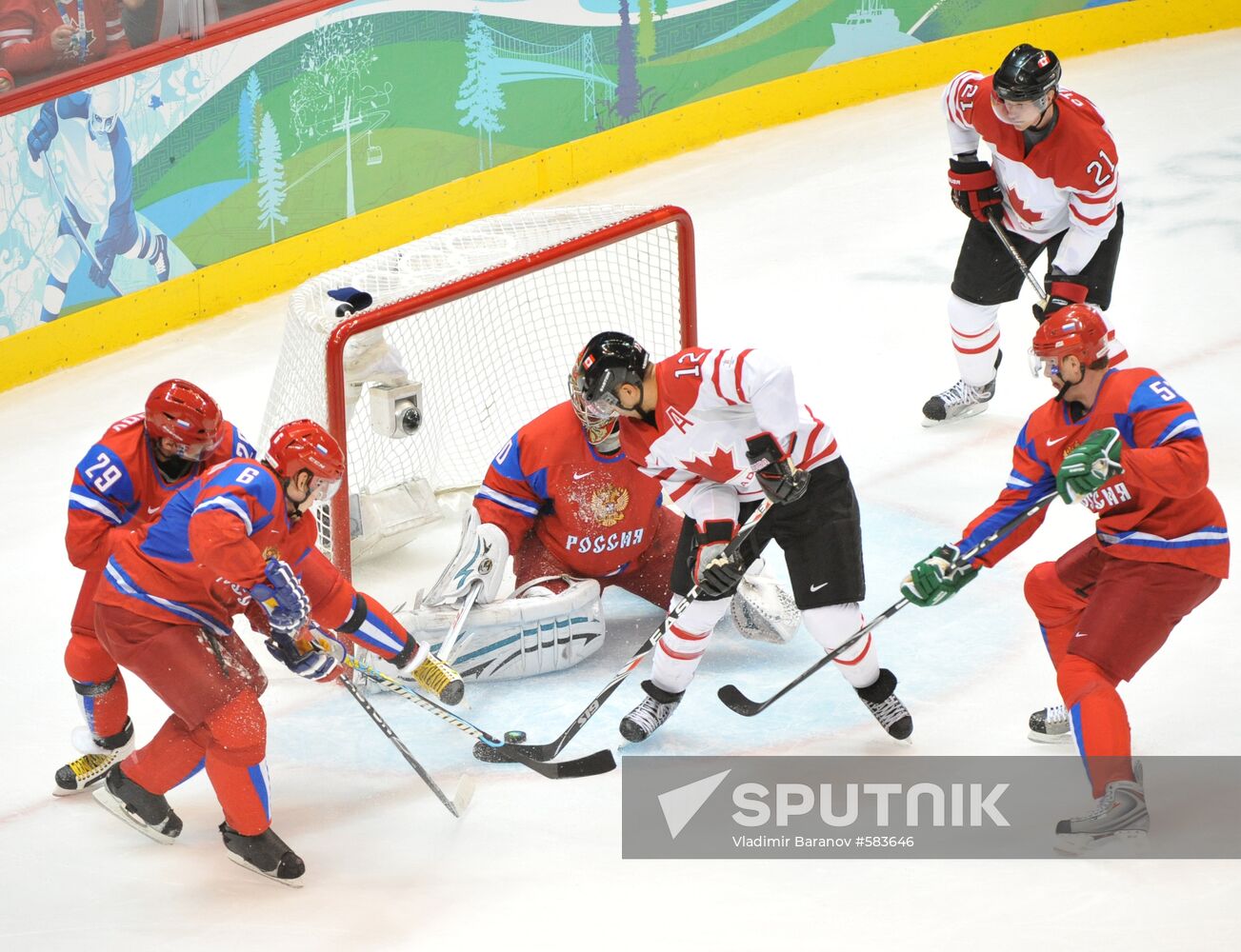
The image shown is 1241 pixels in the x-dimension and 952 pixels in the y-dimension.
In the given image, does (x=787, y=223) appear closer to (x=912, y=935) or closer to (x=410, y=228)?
(x=410, y=228)

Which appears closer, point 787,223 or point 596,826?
point 596,826

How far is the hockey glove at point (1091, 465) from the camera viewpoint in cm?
307

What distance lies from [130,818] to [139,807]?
0.05m

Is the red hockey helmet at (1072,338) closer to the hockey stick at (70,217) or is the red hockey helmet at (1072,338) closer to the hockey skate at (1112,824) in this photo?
the hockey skate at (1112,824)

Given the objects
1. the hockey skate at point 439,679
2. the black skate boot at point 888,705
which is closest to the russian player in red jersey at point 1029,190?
the black skate boot at point 888,705

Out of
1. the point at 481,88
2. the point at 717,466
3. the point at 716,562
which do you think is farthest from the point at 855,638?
the point at 481,88

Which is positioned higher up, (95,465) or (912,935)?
(95,465)

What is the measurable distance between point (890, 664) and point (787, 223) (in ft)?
9.81

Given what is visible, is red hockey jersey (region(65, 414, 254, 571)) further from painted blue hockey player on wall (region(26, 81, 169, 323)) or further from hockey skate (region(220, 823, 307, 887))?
painted blue hockey player on wall (region(26, 81, 169, 323))

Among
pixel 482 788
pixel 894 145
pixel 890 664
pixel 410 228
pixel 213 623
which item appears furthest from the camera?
pixel 894 145

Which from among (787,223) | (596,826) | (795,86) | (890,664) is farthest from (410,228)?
(596,826)

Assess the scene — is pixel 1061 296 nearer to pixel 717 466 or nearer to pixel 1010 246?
pixel 1010 246

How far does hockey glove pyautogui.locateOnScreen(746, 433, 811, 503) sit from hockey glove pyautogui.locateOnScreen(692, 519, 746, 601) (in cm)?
17

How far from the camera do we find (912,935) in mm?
3004
